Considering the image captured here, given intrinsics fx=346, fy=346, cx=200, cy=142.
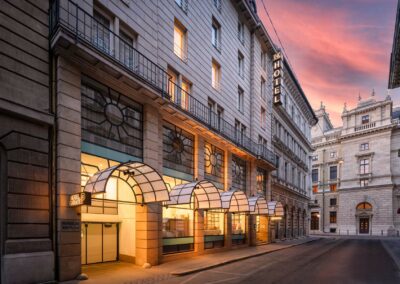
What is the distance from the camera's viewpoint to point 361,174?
2761 inches

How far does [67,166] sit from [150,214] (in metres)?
5.31

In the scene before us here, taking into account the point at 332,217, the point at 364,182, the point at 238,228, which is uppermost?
the point at 364,182

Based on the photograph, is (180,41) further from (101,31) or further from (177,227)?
(177,227)

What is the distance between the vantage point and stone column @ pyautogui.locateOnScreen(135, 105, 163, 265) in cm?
1609

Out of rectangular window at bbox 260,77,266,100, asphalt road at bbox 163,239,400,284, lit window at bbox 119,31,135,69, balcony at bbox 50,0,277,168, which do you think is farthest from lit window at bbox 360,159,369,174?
lit window at bbox 119,31,135,69

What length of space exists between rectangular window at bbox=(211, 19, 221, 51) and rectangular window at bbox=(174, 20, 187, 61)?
14.3 ft

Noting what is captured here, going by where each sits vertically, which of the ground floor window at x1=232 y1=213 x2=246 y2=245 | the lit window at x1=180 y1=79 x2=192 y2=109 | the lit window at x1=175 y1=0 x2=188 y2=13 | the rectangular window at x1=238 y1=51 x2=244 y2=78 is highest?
the lit window at x1=175 y1=0 x2=188 y2=13

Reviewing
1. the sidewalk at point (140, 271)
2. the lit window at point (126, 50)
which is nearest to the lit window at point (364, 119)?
the sidewalk at point (140, 271)

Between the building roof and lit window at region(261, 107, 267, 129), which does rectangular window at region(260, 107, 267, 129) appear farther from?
the building roof

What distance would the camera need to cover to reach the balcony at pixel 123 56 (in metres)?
12.5

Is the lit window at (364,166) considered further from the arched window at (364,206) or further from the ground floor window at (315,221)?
the ground floor window at (315,221)

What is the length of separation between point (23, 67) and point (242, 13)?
Result: 22.0 m

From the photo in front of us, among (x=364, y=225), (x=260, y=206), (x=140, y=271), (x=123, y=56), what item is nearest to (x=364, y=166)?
(x=364, y=225)

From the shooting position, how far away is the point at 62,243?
1212 cm
